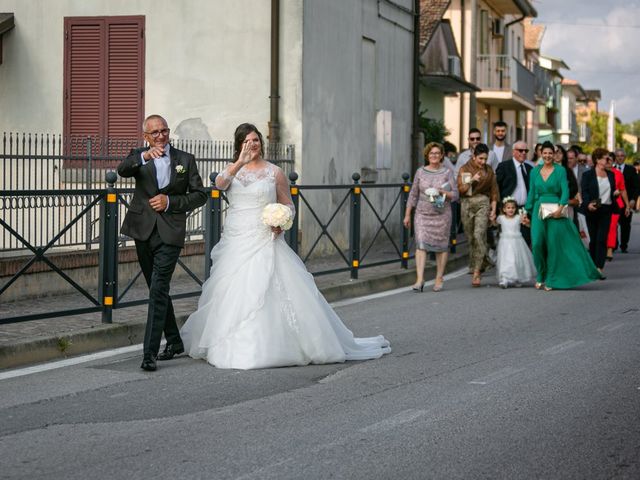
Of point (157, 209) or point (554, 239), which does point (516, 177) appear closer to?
point (554, 239)

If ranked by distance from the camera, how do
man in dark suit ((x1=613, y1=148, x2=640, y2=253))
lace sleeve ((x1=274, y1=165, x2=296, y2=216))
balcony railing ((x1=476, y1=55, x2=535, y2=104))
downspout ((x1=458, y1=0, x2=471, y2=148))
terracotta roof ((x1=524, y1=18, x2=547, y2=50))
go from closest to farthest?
lace sleeve ((x1=274, y1=165, x2=296, y2=216)) → man in dark suit ((x1=613, y1=148, x2=640, y2=253)) → downspout ((x1=458, y1=0, x2=471, y2=148)) → balcony railing ((x1=476, y1=55, x2=535, y2=104)) → terracotta roof ((x1=524, y1=18, x2=547, y2=50))

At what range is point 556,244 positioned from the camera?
15.1m

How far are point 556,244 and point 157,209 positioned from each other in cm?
741

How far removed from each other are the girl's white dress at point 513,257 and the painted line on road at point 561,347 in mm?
4997

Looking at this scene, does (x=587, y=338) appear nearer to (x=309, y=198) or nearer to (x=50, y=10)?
(x=309, y=198)

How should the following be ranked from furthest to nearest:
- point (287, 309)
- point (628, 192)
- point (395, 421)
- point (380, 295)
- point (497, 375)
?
1. point (628, 192)
2. point (380, 295)
3. point (287, 309)
4. point (497, 375)
5. point (395, 421)

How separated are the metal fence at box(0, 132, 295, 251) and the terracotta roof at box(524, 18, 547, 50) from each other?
48.7 meters

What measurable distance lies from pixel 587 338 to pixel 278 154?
8.27 m

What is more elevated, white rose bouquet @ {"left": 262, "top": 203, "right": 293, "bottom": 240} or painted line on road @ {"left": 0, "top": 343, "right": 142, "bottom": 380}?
white rose bouquet @ {"left": 262, "top": 203, "right": 293, "bottom": 240}

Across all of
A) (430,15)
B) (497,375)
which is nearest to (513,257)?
(497,375)

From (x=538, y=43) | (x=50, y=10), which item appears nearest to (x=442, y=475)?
(x=50, y=10)

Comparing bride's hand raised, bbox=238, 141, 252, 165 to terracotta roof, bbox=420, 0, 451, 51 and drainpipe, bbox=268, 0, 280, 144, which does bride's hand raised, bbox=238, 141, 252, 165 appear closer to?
drainpipe, bbox=268, 0, 280, 144

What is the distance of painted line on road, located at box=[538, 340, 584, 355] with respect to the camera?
987cm

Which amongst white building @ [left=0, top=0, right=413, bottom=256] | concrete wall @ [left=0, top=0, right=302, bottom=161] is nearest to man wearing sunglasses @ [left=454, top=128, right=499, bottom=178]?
white building @ [left=0, top=0, right=413, bottom=256]
